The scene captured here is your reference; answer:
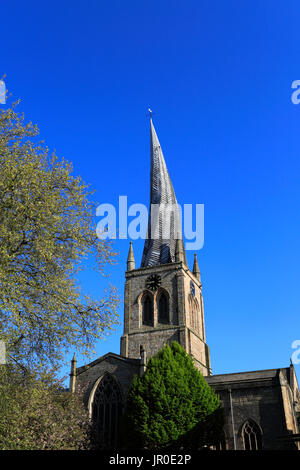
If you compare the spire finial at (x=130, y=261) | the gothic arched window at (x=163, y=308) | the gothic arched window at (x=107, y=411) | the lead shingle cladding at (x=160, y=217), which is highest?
the lead shingle cladding at (x=160, y=217)

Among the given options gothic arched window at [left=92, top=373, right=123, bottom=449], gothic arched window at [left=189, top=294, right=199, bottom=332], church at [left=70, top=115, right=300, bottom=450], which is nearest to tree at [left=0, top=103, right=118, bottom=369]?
church at [left=70, top=115, right=300, bottom=450]

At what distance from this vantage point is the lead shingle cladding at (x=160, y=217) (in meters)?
48.4

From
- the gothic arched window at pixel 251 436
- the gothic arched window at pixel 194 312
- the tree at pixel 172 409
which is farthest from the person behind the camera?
the gothic arched window at pixel 194 312

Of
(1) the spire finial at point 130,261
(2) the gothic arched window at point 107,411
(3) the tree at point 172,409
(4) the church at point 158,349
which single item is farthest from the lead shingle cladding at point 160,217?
(3) the tree at point 172,409

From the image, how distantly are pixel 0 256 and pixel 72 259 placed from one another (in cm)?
276

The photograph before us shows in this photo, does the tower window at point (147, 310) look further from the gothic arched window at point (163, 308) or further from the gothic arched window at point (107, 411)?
the gothic arched window at point (107, 411)

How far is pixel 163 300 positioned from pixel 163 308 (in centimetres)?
88

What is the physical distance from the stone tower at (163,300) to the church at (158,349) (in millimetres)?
89

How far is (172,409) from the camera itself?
100 feet

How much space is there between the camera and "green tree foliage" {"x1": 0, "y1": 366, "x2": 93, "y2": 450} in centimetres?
1480

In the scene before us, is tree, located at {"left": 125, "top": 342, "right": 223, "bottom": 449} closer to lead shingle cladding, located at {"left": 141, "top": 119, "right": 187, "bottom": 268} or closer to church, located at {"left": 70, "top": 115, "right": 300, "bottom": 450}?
church, located at {"left": 70, "top": 115, "right": 300, "bottom": 450}

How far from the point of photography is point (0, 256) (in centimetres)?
1322

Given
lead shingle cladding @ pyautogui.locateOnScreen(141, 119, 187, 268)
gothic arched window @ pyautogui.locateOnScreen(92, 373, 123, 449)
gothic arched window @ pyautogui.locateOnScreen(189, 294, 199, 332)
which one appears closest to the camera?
gothic arched window @ pyautogui.locateOnScreen(92, 373, 123, 449)

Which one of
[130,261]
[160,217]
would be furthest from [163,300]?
[160,217]
